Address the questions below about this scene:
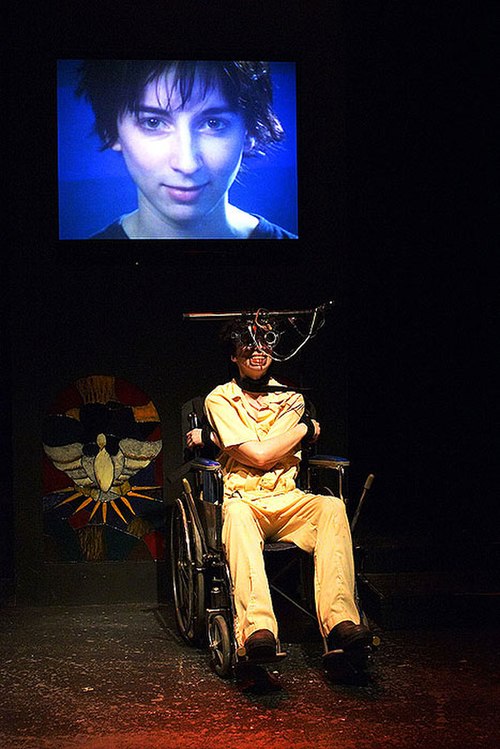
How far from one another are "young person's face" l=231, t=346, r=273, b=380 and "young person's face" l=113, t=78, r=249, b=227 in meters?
0.88

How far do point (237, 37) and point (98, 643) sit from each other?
2.71 meters

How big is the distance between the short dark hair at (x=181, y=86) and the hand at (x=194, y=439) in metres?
1.39

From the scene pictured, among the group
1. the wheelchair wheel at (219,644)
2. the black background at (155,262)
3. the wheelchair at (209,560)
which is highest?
the black background at (155,262)

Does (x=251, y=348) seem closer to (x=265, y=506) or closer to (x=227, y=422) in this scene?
(x=227, y=422)

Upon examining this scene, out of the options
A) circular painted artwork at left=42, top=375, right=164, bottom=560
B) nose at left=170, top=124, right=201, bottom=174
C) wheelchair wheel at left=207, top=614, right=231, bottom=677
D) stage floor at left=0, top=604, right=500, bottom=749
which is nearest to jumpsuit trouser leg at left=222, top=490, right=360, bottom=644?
wheelchair wheel at left=207, top=614, right=231, bottom=677

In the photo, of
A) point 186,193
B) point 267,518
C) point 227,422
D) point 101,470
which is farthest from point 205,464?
point 186,193

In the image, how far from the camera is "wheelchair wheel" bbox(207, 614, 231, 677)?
3.70 metres

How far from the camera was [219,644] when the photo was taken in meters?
3.81

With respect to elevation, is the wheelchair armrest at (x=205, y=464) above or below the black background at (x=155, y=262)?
below

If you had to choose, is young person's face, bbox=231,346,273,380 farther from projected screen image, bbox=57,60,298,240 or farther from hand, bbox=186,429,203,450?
projected screen image, bbox=57,60,298,240

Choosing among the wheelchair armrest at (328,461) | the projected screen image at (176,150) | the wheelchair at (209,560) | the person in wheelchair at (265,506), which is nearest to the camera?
the person in wheelchair at (265,506)

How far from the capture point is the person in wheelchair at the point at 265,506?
143 inches

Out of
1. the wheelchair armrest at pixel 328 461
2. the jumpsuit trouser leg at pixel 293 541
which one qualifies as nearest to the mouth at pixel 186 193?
the wheelchair armrest at pixel 328 461

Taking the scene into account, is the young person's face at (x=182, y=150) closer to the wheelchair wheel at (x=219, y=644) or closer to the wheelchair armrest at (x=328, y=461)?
the wheelchair armrest at (x=328, y=461)
